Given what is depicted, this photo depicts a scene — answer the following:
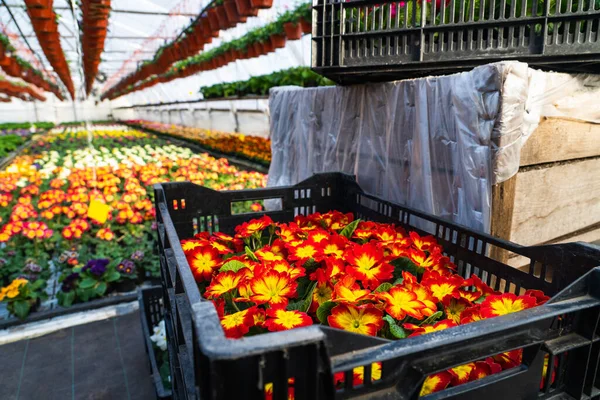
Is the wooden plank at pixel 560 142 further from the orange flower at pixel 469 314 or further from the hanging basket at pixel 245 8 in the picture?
the hanging basket at pixel 245 8

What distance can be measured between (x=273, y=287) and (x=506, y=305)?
0.46 m

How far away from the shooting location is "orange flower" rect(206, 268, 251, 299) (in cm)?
93

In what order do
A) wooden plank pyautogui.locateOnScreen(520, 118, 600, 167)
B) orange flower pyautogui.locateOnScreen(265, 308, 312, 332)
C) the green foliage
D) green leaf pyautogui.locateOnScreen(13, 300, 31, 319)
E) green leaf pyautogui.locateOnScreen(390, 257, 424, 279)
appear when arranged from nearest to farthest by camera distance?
orange flower pyautogui.locateOnScreen(265, 308, 312, 332)
green leaf pyautogui.locateOnScreen(390, 257, 424, 279)
wooden plank pyautogui.locateOnScreen(520, 118, 600, 167)
green leaf pyautogui.locateOnScreen(13, 300, 31, 319)
the green foliage

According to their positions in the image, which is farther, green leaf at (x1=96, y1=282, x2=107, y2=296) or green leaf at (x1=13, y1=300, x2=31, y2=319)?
green leaf at (x1=96, y1=282, x2=107, y2=296)

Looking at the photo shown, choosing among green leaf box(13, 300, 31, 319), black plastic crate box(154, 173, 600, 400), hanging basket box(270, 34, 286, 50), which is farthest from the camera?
hanging basket box(270, 34, 286, 50)

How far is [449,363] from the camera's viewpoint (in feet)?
1.80

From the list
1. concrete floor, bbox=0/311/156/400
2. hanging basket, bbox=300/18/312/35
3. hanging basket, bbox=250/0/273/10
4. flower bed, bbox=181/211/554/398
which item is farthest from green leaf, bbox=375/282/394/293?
hanging basket, bbox=300/18/312/35

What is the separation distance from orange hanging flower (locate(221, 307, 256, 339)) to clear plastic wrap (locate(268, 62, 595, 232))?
34.9 inches

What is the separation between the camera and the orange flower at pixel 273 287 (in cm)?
89

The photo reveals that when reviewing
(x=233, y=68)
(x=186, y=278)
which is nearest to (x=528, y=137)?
(x=186, y=278)

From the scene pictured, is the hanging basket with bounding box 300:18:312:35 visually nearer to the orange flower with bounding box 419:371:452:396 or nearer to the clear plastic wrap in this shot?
the clear plastic wrap

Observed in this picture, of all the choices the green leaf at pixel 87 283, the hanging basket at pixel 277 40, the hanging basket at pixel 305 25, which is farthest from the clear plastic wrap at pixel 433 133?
the hanging basket at pixel 277 40

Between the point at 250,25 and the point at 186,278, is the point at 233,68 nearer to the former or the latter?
the point at 250,25

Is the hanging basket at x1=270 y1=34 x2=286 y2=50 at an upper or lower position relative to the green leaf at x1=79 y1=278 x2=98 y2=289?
upper
